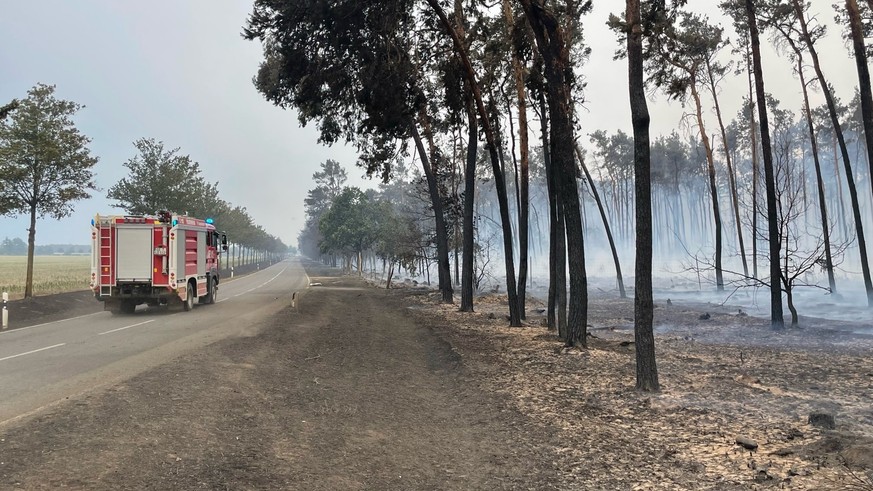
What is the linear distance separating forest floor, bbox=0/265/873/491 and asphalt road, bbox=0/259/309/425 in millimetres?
675

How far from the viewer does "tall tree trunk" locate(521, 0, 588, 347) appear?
9.97m

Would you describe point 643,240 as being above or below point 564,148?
below

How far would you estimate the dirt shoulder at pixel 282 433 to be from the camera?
4445 millimetres

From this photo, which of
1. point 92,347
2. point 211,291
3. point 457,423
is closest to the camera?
point 457,423

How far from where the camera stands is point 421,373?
9281 millimetres

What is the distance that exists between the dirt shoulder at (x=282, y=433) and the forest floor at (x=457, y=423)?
2cm

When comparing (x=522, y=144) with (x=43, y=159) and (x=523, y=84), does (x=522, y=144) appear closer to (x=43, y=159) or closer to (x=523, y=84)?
(x=523, y=84)

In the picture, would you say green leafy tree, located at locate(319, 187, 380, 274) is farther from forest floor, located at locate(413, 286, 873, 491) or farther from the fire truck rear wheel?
forest floor, located at locate(413, 286, 873, 491)

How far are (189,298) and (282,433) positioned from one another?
1507cm

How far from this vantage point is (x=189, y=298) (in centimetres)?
1872

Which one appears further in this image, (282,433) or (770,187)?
(770,187)

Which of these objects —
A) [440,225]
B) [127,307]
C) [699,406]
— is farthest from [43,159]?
[699,406]

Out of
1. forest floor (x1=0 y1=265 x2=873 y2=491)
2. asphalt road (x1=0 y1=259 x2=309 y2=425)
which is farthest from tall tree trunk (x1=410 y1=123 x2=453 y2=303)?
forest floor (x1=0 y1=265 x2=873 y2=491)

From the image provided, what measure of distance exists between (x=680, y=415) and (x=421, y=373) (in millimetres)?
4485
